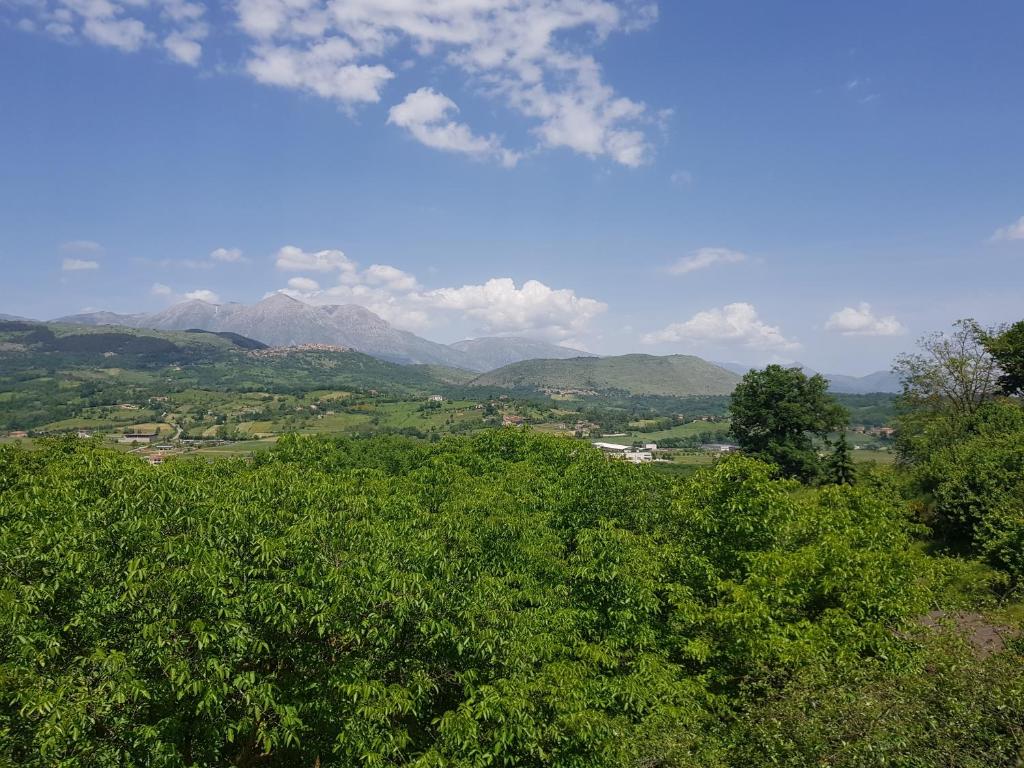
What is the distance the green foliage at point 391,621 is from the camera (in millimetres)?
10227

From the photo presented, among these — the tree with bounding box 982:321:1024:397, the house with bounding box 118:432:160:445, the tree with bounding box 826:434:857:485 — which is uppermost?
the tree with bounding box 982:321:1024:397

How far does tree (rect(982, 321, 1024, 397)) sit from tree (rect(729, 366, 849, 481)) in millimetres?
13275

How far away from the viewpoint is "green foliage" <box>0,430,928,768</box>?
10.2 metres

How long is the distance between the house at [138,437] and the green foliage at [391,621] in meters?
169

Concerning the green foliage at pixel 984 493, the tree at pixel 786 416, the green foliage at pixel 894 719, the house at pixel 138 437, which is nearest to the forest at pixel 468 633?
the green foliage at pixel 894 719

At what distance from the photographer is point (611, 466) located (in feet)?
84.3

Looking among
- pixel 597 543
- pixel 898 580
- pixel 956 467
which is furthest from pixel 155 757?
pixel 956 467

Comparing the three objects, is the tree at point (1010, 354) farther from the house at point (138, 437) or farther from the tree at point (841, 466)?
the house at point (138, 437)

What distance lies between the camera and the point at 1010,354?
4700 centimetres

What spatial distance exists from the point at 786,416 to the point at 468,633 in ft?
182

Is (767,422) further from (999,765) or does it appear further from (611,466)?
(999,765)

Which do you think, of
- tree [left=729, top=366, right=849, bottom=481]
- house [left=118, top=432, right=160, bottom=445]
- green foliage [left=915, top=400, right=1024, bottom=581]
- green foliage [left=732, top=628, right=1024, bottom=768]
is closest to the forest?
green foliage [left=732, top=628, right=1024, bottom=768]

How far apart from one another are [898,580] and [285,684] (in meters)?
18.8

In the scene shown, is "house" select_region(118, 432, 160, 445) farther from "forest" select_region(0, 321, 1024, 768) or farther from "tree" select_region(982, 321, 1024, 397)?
"tree" select_region(982, 321, 1024, 397)
